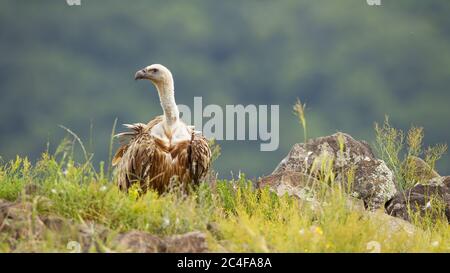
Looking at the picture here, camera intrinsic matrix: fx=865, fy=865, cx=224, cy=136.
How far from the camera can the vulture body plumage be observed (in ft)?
34.6

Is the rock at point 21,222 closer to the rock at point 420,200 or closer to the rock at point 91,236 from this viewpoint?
the rock at point 91,236

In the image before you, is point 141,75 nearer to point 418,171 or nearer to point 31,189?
point 31,189

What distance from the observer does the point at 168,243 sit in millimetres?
7477

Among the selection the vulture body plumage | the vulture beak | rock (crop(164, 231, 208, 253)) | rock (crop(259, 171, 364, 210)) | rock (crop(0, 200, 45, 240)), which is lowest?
rock (crop(164, 231, 208, 253))

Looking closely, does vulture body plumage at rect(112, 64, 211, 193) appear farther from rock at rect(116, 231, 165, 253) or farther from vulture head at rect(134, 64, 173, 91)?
rock at rect(116, 231, 165, 253)

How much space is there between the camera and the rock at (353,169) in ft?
42.9

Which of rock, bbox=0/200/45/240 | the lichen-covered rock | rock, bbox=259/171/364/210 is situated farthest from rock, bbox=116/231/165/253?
the lichen-covered rock

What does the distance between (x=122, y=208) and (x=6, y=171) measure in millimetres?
2718

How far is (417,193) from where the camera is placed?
41.4ft
